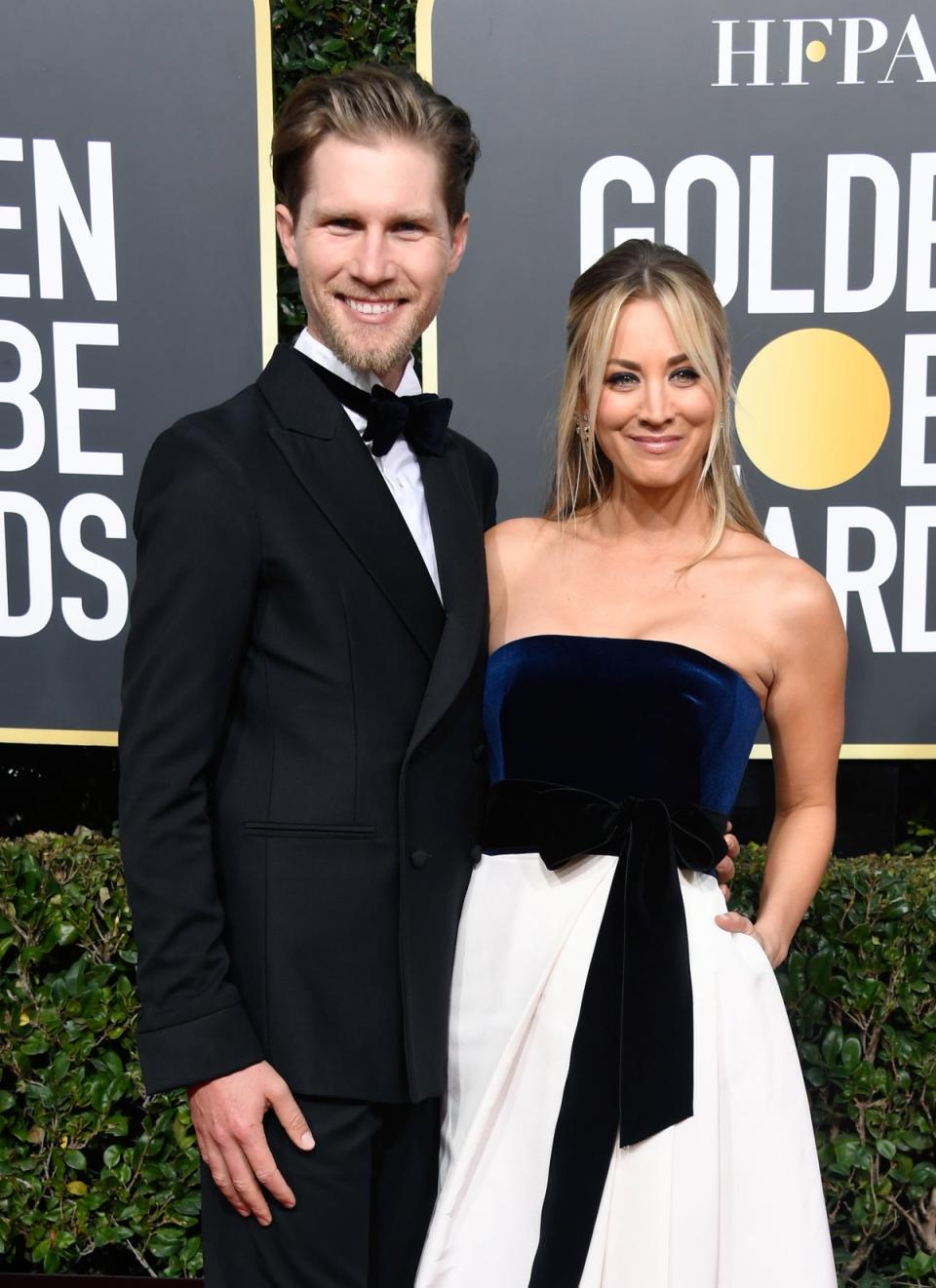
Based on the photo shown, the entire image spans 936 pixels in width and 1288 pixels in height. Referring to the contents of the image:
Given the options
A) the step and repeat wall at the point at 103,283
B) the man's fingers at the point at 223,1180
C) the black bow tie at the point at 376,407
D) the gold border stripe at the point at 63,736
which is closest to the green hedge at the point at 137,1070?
the gold border stripe at the point at 63,736

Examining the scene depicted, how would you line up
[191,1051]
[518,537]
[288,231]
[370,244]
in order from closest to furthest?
[191,1051] → [370,244] → [288,231] → [518,537]

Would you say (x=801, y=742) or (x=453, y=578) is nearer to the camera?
(x=453, y=578)

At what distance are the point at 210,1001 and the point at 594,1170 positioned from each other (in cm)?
59

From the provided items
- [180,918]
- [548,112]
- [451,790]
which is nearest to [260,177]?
[548,112]

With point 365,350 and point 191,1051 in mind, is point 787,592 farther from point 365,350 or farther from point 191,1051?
point 191,1051

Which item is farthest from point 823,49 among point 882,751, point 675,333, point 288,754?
point 288,754

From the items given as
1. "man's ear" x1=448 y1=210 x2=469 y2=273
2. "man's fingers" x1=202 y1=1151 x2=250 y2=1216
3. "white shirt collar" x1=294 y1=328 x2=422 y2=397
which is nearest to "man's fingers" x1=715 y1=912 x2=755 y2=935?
"man's fingers" x1=202 y1=1151 x2=250 y2=1216

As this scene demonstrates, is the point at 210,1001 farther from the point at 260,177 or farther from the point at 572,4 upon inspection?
the point at 572,4

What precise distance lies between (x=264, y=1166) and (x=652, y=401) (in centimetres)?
123

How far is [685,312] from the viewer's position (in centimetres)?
188

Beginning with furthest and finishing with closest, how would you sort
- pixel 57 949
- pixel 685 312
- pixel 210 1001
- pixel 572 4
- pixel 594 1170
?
pixel 57 949
pixel 572 4
pixel 685 312
pixel 594 1170
pixel 210 1001

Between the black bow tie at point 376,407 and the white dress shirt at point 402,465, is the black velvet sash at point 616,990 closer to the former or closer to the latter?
the white dress shirt at point 402,465

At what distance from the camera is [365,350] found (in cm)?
162

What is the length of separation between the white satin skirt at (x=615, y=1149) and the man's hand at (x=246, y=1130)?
294mm
